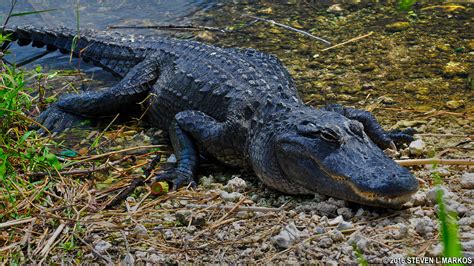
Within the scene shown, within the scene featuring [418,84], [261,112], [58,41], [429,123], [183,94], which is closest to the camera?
[261,112]

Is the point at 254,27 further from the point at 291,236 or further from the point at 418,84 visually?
the point at 291,236

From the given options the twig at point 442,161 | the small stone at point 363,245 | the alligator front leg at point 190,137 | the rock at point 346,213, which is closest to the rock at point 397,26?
the alligator front leg at point 190,137

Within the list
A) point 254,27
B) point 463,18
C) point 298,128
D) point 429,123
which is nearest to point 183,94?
point 298,128

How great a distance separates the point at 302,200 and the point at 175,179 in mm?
964

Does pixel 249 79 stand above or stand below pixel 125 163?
above

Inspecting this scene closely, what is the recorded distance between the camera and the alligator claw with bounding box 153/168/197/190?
4273 millimetres

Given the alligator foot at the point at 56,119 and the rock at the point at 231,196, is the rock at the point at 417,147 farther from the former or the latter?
the alligator foot at the point at 56,119

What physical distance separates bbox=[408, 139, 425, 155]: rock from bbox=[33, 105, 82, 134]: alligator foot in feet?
9.93

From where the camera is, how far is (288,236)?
10.5ft

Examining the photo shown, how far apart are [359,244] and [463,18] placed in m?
4.72

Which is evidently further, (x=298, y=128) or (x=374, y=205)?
(x=298, y=128)

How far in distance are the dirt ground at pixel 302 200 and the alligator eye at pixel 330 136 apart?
1.19ft

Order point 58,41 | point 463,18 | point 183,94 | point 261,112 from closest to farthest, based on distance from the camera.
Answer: point 261,112 → point 183,94 → point 463,18 → point 58,41

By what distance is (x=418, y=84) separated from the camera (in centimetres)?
554
